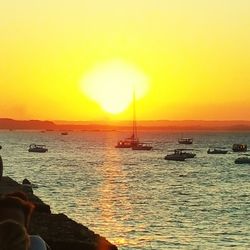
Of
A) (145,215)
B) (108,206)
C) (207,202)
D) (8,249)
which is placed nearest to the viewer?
(8,249)

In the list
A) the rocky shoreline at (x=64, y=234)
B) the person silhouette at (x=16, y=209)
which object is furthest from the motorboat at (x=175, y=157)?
the person silhouette at (x=16, y=209)

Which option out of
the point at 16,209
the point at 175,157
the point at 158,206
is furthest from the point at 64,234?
the point at 175,157

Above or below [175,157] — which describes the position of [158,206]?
above

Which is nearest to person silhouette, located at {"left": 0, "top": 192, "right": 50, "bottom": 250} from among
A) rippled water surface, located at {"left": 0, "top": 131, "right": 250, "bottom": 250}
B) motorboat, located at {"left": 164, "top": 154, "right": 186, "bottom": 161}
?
rippled water surface, located at {"left": 0, "top": 131, "right": 250, "bottom": 250}

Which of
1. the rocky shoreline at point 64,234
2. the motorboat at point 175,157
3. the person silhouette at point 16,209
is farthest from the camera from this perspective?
the motorboat at point 175,157

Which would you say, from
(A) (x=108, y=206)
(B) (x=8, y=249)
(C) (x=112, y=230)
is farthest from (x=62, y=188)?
(B) (x=8, y=249)

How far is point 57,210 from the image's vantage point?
151ft

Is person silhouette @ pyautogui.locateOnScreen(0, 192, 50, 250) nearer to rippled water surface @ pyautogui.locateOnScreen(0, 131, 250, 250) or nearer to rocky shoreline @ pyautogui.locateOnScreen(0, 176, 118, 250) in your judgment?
rocky shoreline @ pyautogui.locateOnScreen(0, 176, 118, 250)

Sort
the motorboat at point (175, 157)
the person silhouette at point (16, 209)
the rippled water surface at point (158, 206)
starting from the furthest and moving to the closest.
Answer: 1. the motorboat at point (175, 157)
2. the rippled water surface at point (158, 206)
3. the person silhouette at point (16, 209)

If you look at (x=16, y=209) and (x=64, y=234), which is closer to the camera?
(x=16, y=209)

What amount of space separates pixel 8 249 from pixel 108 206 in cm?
4635

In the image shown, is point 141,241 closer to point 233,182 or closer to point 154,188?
point 154,188

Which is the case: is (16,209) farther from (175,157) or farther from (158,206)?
(175,157)

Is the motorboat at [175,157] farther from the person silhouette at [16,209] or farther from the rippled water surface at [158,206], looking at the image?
the person silhouette at [16,209]
